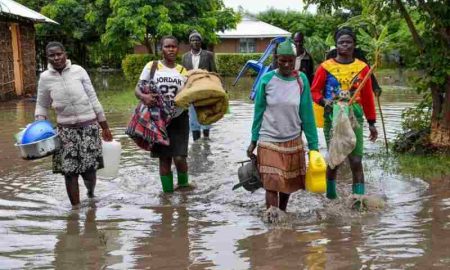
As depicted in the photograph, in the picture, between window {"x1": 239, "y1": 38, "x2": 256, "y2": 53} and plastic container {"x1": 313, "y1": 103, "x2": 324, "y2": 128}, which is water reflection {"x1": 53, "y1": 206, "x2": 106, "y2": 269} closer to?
plastic container {"x1": 313, "y1": 103, "x2": 324, "y2": 128}

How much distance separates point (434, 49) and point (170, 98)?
356 cm

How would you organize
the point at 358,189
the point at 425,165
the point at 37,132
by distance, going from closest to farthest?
the point at 37,132 → the point at 358,189 → the point at 425,165

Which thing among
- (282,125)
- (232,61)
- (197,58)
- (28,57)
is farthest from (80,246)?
(232,61)

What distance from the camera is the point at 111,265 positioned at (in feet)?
14.9

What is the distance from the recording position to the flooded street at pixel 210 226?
15.1 feet

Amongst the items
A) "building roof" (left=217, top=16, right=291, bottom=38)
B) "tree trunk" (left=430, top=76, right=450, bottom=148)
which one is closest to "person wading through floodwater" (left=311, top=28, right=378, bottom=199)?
"tree trunk" (left=430, top=76, right=450, bottom=148)

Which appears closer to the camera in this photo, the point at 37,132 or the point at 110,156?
the point at 37,132

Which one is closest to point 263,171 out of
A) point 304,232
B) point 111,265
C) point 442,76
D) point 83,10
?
point 304,232

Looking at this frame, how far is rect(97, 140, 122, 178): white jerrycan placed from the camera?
6.66 m

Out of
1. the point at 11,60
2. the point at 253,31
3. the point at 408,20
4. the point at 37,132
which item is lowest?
the point at 37,132

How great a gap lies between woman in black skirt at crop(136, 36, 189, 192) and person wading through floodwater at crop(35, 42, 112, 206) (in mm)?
527

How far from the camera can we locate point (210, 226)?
18.3ft

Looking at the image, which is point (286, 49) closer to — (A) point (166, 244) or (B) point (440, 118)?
(A) point (166, 244)

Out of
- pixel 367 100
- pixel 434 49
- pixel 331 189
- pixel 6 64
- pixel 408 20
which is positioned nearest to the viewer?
pixel 367 100
